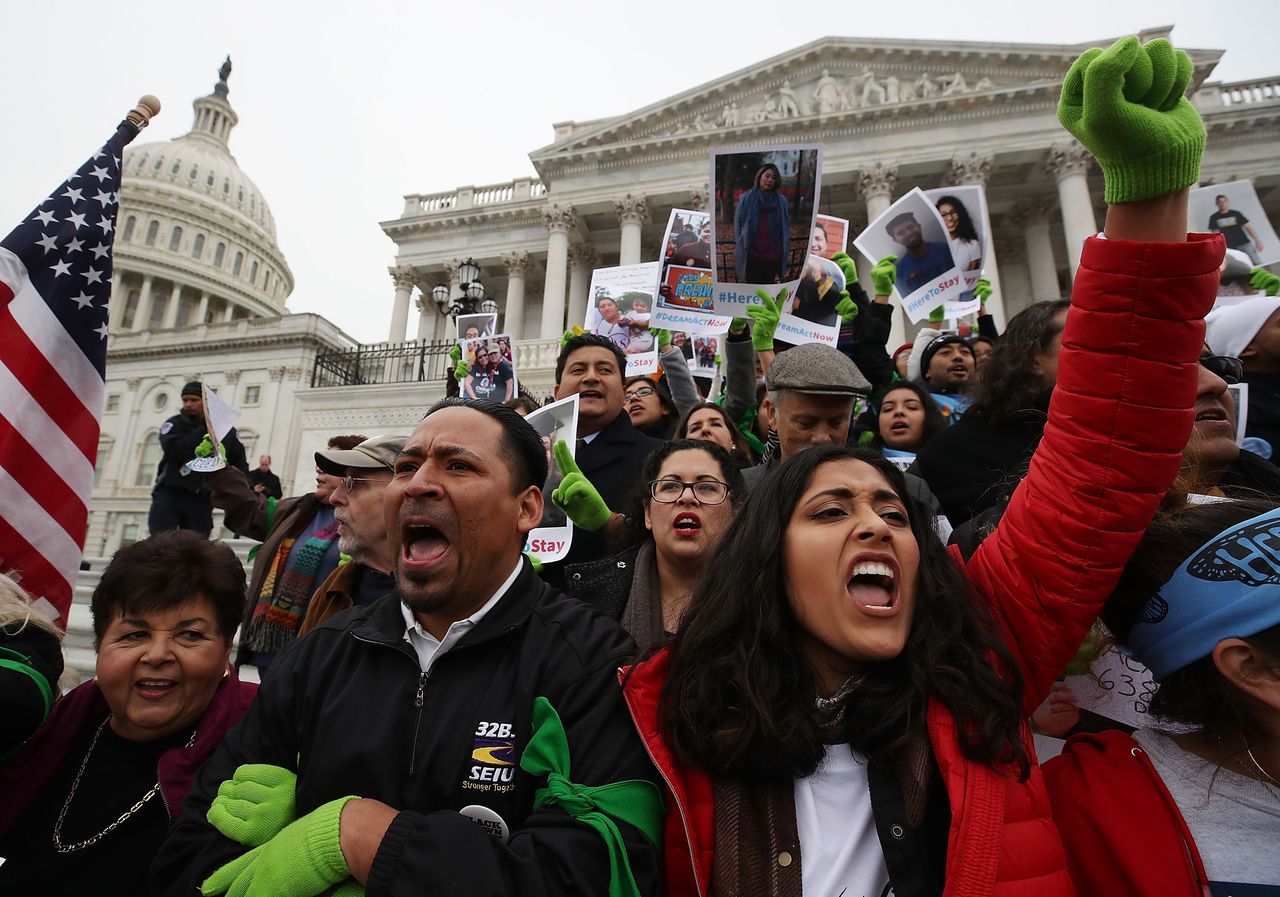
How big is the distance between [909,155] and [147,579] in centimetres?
3069

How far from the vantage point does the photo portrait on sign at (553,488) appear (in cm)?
390

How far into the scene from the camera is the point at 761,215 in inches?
187

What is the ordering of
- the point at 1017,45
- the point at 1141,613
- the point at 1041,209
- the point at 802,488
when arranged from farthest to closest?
→ the point at 1041,209
the point at 1017,45
the point at 802,488
the point at 1141,613

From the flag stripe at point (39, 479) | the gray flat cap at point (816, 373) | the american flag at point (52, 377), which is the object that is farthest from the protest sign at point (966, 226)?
the flag stripe at point (39, 479)

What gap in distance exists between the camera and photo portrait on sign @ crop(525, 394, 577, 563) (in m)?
3.90

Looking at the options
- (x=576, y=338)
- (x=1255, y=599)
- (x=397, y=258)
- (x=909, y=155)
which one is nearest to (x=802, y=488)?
(x=1255, y=599)

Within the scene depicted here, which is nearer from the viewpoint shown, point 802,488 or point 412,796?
point 412,796

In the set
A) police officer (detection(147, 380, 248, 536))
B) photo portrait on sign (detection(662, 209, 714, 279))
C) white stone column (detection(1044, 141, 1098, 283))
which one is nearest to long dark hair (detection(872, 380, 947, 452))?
photo portrait on sign (detection(662, 209, 714, 279))

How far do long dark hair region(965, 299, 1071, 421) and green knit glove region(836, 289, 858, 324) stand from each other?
2.42m

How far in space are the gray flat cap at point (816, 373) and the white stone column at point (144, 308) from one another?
8157 cm

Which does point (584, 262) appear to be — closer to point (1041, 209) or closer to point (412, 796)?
point (1041, 209)

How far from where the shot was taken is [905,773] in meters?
1.67

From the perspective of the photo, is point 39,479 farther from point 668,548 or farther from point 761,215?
point 761,215

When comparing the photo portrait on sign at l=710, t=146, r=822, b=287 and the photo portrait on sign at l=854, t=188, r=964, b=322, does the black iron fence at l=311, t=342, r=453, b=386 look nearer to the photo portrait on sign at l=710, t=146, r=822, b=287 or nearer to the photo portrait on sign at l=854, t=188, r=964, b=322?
the photo portrait on sign at l=854, t=188, r=964, b=322
